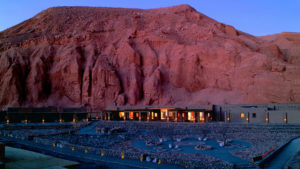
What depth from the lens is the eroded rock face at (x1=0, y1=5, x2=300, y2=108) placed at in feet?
169

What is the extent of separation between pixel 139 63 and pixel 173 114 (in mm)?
20633

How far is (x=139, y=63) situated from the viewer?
59406mm

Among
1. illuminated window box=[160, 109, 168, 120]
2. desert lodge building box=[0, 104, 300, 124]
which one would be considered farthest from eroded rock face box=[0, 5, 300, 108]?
illuminated window box=[160, 109, 168, 120]

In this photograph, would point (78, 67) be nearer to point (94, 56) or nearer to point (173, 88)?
point (94, 56)

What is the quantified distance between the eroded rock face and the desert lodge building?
15.8 feet

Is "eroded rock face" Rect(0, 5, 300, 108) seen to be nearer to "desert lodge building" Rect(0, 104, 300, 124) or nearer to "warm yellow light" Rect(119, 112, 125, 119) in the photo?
"warm yellow light" Rect(119, 112, 125, 119)

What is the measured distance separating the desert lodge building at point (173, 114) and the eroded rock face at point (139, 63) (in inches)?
190

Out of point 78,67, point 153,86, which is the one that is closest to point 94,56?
point 78,67

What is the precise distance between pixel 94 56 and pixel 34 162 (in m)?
53.9

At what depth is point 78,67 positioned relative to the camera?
57781 mm

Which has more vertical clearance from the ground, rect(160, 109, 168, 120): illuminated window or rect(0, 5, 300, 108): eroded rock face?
rect(0, 5, 300, 108): eroded rock face

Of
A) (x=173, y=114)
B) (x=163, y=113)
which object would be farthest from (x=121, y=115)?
(x=173, y=114)

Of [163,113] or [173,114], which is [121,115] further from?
[173,114]

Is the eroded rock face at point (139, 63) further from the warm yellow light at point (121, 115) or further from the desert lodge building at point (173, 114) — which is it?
the desert lodge building at point (173, 114)
